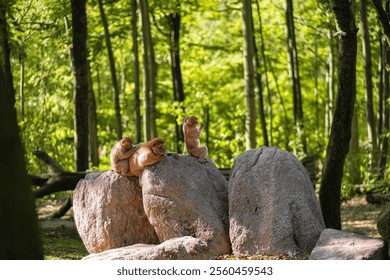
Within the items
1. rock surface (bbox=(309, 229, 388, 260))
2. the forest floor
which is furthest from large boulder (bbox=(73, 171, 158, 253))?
rock surface (bbox=(309, 229, 388, 260))

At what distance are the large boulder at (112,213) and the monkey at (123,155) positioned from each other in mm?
110

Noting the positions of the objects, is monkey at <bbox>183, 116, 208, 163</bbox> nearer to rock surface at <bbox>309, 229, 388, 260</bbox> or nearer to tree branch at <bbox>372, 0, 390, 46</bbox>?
rock surface at <bbox>309, 229, 388, 260</bbox>

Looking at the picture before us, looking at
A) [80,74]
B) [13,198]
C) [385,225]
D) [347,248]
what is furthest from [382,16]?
[13,198]

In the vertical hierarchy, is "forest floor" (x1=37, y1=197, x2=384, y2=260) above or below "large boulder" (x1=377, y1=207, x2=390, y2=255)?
below

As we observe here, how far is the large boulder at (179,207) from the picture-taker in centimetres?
877

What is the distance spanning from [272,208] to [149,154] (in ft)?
4.80

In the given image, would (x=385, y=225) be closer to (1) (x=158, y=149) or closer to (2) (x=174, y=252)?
(2) (x=174, y=252)

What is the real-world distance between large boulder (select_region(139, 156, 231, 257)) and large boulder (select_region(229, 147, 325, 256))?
8.3 inches

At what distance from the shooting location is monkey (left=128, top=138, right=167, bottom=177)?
8812 millimetres

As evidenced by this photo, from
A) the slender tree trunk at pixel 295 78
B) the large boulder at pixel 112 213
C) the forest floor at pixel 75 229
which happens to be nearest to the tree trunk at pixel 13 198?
the forest floor at pixel 75 229

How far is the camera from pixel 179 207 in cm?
884

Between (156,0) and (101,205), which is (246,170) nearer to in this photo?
(101,205)

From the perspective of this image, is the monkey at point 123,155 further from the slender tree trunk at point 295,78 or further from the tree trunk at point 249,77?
the slender tree trunk at point 295,78
